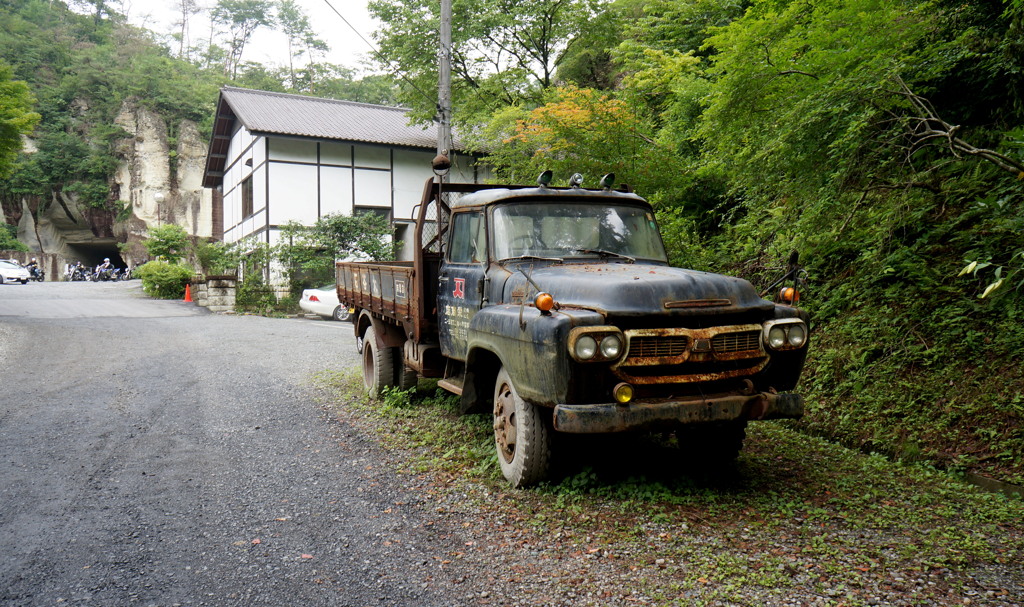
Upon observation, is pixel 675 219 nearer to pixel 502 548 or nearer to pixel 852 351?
pixel 852 351

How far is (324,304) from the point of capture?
65.4ft

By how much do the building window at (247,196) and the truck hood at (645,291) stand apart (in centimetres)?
2316

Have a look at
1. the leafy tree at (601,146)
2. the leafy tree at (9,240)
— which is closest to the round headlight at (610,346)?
the leafy tree at (601,146)

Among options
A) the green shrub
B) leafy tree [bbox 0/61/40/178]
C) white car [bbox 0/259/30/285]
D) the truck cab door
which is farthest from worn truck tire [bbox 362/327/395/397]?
white car [bbox 0/259/30/285]

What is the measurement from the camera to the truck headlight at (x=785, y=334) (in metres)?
4.45

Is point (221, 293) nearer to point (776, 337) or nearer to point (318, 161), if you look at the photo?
point (318, 161)

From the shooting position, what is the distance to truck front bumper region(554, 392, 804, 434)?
399cm

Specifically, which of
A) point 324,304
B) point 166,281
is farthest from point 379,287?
point 166,281

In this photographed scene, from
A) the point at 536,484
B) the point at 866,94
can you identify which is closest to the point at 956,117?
the point at 866,94

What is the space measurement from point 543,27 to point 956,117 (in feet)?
51.1

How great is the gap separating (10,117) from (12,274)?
80.0 feet

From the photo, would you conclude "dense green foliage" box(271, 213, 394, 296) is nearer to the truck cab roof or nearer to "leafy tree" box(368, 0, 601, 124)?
"leafy tree" box(368, 0, 601, 124)

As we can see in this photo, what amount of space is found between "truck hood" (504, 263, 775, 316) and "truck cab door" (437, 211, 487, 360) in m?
0.76

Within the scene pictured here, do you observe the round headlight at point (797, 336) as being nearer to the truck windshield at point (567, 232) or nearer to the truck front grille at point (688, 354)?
the truck front grille at point (688, 354)
